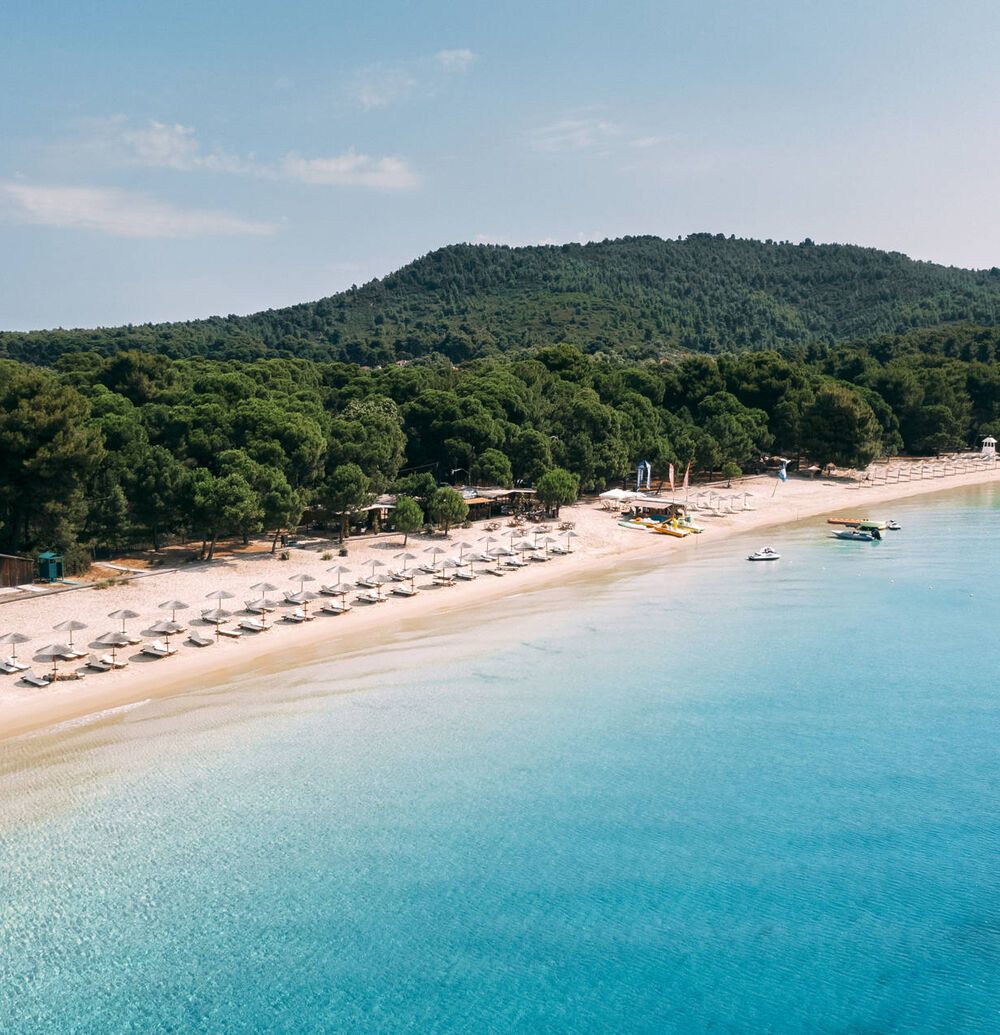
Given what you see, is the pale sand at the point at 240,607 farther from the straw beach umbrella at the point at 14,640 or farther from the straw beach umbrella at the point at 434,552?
the straw beach umbrella at the point at 434,552

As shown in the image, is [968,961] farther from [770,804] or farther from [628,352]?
[628,352]

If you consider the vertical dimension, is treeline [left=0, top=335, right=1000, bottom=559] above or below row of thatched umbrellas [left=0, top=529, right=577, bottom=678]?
above

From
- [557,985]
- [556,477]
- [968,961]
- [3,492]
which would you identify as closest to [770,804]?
[968,961]

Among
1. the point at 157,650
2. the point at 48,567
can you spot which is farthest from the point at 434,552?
the point at 48,567

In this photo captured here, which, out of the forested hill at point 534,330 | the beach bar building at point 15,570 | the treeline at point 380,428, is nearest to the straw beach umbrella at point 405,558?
the treeline at point 380,428

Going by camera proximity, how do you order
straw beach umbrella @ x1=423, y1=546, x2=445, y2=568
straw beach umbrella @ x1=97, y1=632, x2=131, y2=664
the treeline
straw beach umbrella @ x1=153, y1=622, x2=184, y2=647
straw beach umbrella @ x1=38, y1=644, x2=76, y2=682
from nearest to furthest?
straw beach umbrella @ x1=38, y1=644, x2=76, y2=682
straw beach umbrella @ x1=97, y1=632, x2=131, y2=664
straw beach umbrella @ x1=153, y1=622, x2=184, y2=647
the treeline
straw beach umbrella @ x1=423, y1=546, x2=445, y2=568

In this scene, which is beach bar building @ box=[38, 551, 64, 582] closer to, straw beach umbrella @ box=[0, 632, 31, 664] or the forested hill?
straw beach umbrella @ box=[0, 632, 31, 664]

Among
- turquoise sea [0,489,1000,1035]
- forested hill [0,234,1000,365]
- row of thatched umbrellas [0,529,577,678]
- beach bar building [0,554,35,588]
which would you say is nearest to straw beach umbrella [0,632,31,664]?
row of thatched umbrellas [0,529,577,678]

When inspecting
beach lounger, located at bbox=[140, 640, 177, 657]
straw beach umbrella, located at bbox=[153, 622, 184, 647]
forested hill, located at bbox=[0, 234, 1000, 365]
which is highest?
forested hill, located at bbox=[0, 234, 1000, 365]

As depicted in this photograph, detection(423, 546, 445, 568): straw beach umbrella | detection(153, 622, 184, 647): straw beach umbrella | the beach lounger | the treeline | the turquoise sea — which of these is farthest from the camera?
detection(423, 546, 445, 568): straw beach umbrella
